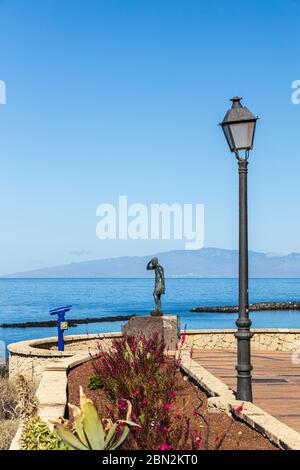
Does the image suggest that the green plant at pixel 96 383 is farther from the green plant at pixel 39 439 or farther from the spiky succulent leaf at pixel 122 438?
the spiky succulent leaf at pixel 122 438

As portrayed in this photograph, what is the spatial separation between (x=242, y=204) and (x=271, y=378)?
4.78 meters

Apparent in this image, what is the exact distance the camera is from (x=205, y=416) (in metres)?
7.80

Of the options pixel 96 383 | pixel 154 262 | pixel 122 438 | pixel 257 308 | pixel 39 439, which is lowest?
pixel 257 308

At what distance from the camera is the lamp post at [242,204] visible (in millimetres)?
8828

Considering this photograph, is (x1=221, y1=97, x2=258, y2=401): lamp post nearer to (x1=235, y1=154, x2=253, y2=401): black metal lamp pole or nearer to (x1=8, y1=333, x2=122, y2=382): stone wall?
(x1=235, y1=154, x2=253, y2=401): black metal lamp pole

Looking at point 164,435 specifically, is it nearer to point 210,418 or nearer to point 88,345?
point 210,418

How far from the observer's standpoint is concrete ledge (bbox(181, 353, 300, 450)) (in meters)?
6.35

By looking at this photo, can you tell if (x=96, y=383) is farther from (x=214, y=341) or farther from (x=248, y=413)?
(x=214, y=341)

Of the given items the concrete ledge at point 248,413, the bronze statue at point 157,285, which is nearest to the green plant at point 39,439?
the concrete ledge at point 248,413

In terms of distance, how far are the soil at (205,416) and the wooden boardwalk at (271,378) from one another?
950mm

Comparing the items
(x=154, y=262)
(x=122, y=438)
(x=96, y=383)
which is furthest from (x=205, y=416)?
(x=154, y=262)
